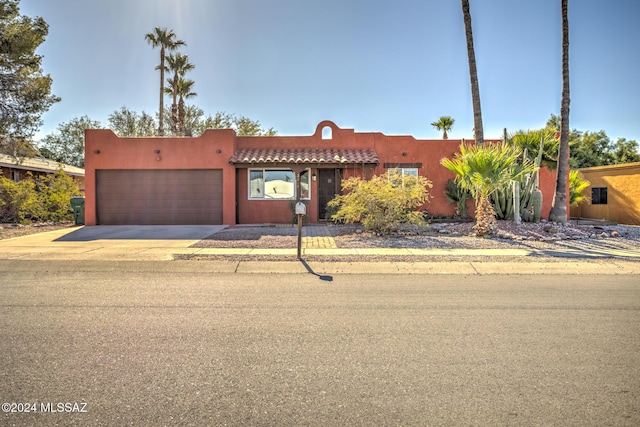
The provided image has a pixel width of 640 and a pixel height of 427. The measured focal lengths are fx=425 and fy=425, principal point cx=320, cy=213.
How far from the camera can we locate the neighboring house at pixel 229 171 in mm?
18047

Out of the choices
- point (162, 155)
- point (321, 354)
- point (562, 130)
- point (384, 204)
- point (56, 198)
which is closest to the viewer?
point (321, 354)

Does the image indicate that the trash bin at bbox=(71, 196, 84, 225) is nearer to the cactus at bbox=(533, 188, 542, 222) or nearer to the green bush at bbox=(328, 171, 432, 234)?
the green bush at bbox=(328, 171, 432, 234)

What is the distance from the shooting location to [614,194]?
2103 cm

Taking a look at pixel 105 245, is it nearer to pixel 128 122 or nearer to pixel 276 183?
pixel 276 183

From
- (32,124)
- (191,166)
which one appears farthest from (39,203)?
(191,166)

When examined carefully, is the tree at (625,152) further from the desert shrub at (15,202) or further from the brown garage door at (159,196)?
the desert shrub at (15,202)

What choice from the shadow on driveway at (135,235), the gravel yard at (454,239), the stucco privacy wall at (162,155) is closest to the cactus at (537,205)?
the gravel yard at (454,239)

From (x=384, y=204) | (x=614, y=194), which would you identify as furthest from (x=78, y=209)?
(x=614, y=194)

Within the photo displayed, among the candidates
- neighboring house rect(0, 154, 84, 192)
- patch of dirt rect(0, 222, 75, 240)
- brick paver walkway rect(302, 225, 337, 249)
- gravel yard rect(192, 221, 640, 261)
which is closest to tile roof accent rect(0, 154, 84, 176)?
neighboring house rect(0, 154, 84, 192)

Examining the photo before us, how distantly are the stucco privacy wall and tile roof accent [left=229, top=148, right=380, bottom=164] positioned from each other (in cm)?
80

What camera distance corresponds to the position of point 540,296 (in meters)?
6.16

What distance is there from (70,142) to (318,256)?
4722cm

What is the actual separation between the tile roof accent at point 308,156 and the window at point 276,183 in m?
0.88

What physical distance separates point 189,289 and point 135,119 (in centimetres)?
4269
